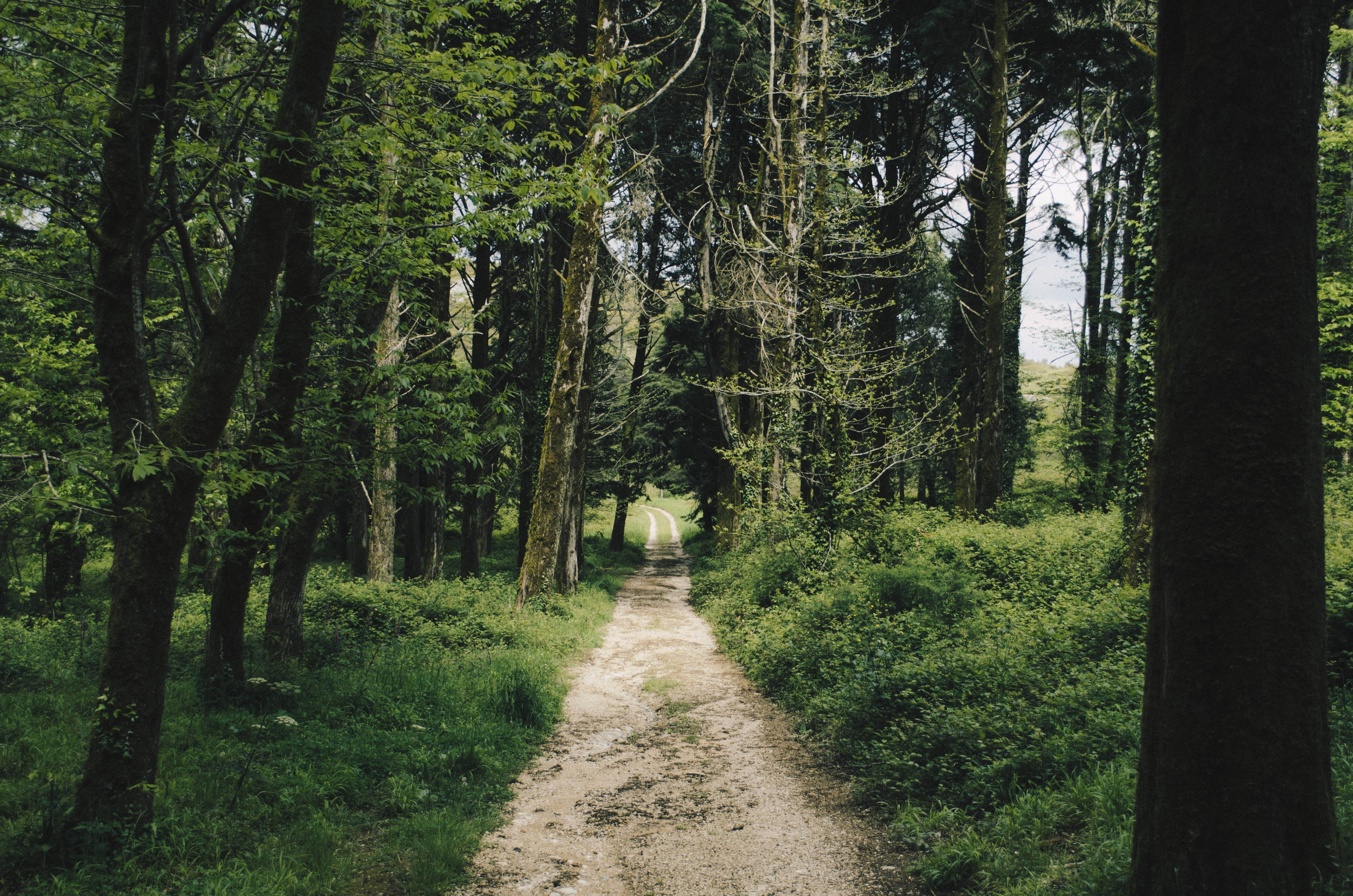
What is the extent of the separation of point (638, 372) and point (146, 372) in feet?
62.6

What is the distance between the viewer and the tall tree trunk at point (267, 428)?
564 cm

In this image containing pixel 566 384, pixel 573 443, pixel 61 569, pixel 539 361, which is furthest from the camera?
pixel 539 361

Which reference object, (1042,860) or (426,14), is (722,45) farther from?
(1042,860)

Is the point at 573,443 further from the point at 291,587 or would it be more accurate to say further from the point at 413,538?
the point at 413,538

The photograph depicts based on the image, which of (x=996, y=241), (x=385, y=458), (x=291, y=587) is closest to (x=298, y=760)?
(x=385, y=458)

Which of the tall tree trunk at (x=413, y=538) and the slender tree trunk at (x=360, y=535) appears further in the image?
the tall tree trunk at (x=413, y=538)

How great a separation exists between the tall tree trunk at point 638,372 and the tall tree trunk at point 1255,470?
44.0 ft

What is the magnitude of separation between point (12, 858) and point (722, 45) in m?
16.8

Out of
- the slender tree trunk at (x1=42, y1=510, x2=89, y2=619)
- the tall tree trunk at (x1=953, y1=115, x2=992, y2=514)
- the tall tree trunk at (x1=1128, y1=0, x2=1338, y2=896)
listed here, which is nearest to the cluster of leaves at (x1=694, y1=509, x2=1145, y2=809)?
the tall tree trunk at (x1=1128, y1=0, x2=1338, y2=896)

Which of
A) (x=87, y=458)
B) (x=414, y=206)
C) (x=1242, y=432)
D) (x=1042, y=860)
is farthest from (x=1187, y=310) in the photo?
(x=414, y=206)

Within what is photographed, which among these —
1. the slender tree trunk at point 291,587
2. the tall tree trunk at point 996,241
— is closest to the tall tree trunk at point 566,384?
the slender tree trunk at point 291,587

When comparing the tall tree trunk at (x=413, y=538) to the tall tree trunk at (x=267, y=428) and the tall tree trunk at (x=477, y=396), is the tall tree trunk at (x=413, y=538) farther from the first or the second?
the tall tree trunk at (x=267, y=428)

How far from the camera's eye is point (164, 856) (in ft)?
11.9

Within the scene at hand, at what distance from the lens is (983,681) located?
5.75 meters
